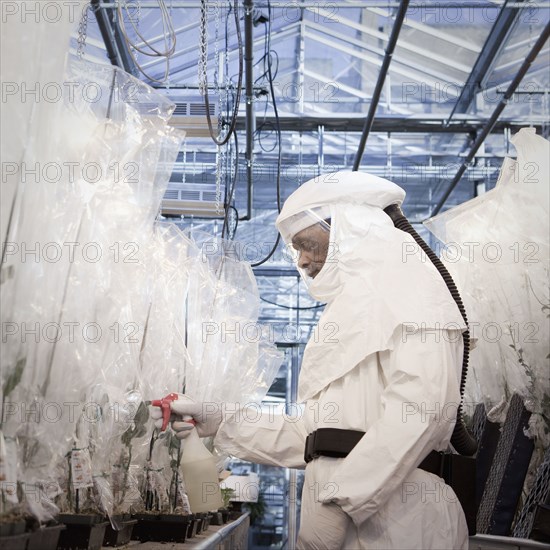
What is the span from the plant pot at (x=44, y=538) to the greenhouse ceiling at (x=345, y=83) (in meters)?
2.78

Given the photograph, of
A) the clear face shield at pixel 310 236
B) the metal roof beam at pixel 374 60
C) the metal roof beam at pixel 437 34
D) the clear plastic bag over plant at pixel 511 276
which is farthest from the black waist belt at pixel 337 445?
the metal roof beam at pixel 374 60

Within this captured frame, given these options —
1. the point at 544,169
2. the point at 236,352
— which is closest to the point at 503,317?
the point at 544,169

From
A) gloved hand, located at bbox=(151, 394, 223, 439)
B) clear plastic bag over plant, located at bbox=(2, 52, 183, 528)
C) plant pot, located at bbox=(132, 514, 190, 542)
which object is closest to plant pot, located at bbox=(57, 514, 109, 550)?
clear plastic bag over plant, located at bbox=(2, 52, 183, 528)

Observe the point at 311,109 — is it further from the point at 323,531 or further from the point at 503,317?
the point at 323,531

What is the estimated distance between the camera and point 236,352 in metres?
4.04

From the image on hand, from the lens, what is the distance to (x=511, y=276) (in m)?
3.62

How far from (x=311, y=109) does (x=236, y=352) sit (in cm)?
337

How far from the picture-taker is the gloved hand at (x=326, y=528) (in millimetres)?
1952

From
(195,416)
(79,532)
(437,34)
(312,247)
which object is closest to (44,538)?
(79,532)

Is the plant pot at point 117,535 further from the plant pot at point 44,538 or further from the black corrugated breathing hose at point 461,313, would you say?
the black corrugated breathing hose at point 461,313

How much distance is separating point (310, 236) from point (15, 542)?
1220mm

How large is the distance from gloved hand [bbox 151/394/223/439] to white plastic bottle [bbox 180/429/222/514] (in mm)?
101

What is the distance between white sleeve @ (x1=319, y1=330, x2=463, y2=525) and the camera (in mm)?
1891

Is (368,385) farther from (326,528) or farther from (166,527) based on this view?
(166,527)
